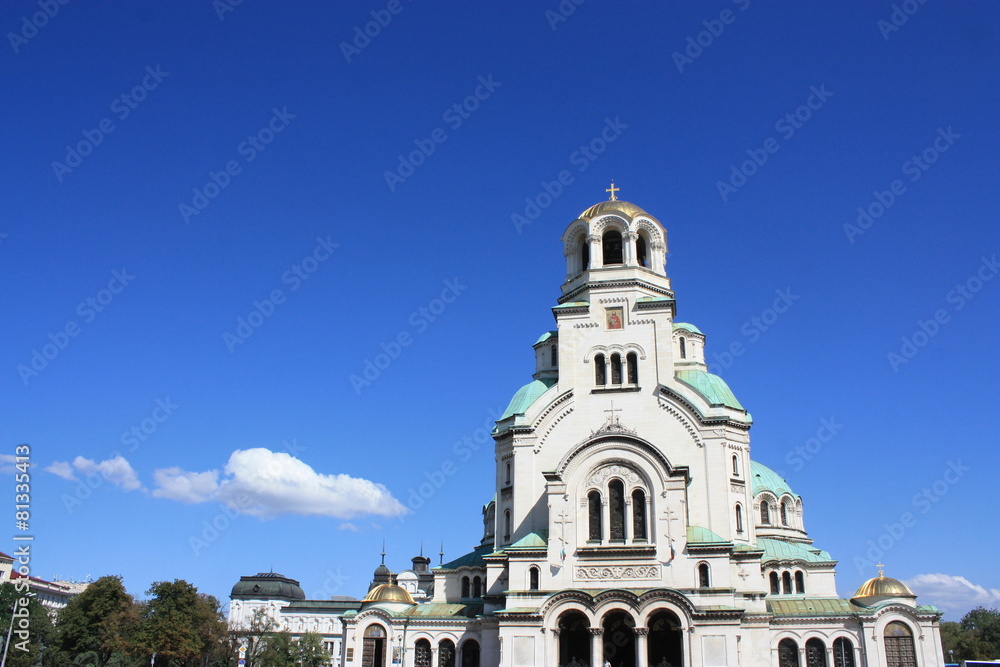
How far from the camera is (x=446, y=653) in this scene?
38.7 metres

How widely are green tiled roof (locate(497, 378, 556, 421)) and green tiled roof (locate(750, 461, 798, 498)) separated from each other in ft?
41.7

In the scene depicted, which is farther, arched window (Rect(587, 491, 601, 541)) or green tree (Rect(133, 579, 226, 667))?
green tree (Rect(133, 579, 226, 667))

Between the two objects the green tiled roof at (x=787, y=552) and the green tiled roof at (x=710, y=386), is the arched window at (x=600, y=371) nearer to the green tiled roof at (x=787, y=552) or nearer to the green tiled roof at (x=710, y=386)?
the green tiled roof at (x=710, y=386)

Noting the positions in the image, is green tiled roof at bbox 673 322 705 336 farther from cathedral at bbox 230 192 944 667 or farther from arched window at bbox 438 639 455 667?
arched window at bbox 438 639 455 667

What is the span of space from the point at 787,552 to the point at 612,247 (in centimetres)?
1848

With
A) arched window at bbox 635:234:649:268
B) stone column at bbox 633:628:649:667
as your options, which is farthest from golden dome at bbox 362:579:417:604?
arched window at bbox 635:234:649:268

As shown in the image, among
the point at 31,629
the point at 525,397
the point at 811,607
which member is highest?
the point at 525,397

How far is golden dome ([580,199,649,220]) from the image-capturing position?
43625 millimetres

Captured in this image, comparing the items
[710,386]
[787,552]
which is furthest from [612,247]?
[787,552]

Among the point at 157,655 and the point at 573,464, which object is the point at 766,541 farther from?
the point at 157,655

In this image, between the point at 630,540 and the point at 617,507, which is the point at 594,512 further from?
the point at 630,540

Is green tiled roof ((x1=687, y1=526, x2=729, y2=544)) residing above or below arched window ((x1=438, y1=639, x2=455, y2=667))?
above

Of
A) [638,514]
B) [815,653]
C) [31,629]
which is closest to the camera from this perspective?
[638,514]

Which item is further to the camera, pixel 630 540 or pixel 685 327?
pixel 685 327
